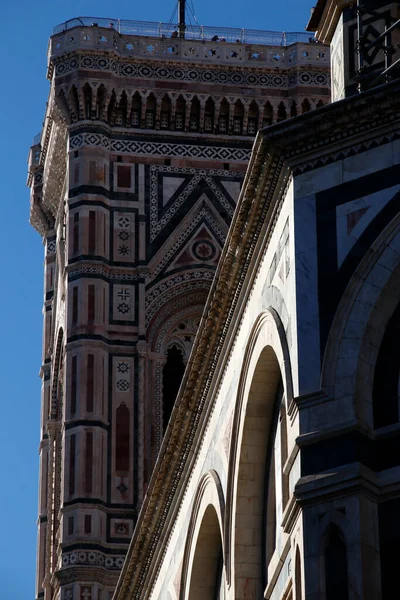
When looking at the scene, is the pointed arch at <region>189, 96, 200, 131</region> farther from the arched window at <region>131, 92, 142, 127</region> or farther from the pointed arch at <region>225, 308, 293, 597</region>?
the pointed arch at <region>225, 308, 293, 597</region>

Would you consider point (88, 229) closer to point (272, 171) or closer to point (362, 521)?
point (272, 171)

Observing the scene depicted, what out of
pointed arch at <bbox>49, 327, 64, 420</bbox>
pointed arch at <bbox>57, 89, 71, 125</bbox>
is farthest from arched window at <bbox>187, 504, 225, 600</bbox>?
pointed arch at <bbox>57, 89, 71, 125</bbox>

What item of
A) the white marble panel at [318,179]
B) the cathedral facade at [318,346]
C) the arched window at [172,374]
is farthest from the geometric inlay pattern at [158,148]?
the white marble panel at [318,179]

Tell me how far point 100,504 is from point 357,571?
836 inches

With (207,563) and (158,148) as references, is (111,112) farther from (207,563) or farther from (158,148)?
(207,563)

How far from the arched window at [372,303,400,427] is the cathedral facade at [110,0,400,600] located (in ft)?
0.04

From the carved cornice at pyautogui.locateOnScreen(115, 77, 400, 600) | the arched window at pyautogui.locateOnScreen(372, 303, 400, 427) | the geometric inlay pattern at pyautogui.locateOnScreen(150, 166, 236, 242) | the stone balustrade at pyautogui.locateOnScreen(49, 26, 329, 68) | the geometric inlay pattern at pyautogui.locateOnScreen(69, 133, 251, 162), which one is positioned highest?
the stone balustrade at pyautogui.locateOnScreen(49, 26, 329, 68)

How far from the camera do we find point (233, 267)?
2095 centimetres

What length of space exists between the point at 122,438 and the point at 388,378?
828 inches

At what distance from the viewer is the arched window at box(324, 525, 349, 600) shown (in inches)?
615

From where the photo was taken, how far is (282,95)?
131 feet

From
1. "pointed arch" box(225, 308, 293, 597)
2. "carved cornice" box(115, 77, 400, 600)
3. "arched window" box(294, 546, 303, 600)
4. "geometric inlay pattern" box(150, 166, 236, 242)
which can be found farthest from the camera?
"geometric inlay pattern" box(150, 166, 236, 242)

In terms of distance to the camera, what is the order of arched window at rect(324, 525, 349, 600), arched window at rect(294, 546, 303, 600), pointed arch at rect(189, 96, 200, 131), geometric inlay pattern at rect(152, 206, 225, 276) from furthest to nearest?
pointed arch at rect(189, 96, 200, 131) → geometric inlay pattern at rect(152, 206, 225, 276) → arched window at rect(294, 546, 303, 600) → arched window at rect(324, 525, 349, 600)

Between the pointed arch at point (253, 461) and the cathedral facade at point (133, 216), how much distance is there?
15.7 metres
